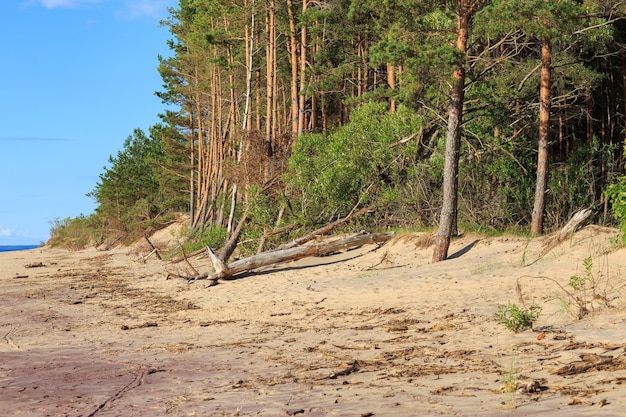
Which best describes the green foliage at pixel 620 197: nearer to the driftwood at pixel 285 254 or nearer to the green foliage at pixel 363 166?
the driftwood at pixel 285 254

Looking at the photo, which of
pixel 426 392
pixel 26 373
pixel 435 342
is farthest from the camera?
pixel 435 342

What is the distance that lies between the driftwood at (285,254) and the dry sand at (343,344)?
2.02 ft

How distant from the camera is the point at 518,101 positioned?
21.9 m

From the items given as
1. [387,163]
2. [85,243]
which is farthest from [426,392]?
[85,243]

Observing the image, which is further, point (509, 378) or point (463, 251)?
point (463, 251)

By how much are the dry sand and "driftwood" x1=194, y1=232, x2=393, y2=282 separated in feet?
2.02

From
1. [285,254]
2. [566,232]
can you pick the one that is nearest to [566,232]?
[566,232]

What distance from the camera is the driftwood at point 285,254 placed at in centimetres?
1853

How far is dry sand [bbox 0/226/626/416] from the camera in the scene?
6.11 m

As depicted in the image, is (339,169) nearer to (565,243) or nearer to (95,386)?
(565,243)

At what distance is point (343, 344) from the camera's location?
9.36 meters

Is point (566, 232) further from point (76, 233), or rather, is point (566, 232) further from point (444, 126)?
point (76, 233)

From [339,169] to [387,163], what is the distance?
157 centimetres

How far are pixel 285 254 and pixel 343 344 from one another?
1003 cm
